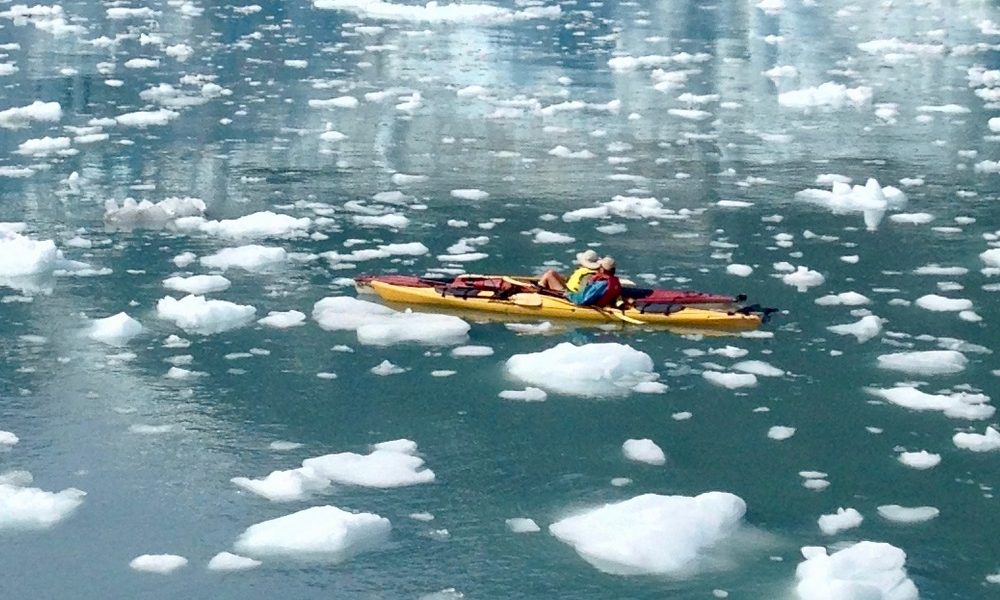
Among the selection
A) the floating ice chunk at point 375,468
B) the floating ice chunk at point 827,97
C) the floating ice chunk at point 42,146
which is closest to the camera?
the floating ice chunk at point 375,468

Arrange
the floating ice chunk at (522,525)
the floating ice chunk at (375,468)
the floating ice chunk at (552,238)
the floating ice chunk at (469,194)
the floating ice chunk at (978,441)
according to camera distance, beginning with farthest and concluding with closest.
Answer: the floating ice chunk at (469,194) < the floating ice chunk at (552,238) < the floating ice chunk at (978,441) < the floating ice chunk at (375,468) < the floating ice chunk at (522,525)

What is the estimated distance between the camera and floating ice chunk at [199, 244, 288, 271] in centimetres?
1042

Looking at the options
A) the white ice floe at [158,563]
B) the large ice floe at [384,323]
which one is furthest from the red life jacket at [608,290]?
the white ice floe at [158,563]

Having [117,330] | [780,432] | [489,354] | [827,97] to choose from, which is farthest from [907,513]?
[827,97]

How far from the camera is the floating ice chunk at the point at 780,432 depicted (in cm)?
736

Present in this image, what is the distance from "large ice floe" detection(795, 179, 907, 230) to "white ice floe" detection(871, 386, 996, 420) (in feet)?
14.0

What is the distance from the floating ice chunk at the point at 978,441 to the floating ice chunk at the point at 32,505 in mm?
4068

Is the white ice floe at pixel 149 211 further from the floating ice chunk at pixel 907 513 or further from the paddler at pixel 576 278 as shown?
the floating ice chunk at pixel 907 513

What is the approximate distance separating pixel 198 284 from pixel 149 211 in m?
2.08

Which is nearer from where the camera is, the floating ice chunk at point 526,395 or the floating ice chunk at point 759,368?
the floating ice chunk at point 526,395

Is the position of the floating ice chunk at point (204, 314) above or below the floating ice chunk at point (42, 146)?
below

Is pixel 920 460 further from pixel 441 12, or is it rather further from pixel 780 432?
pixel 441 12

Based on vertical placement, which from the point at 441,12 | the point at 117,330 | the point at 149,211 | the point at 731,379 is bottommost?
the point at 731,379

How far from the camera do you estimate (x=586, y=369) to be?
26.3ft
